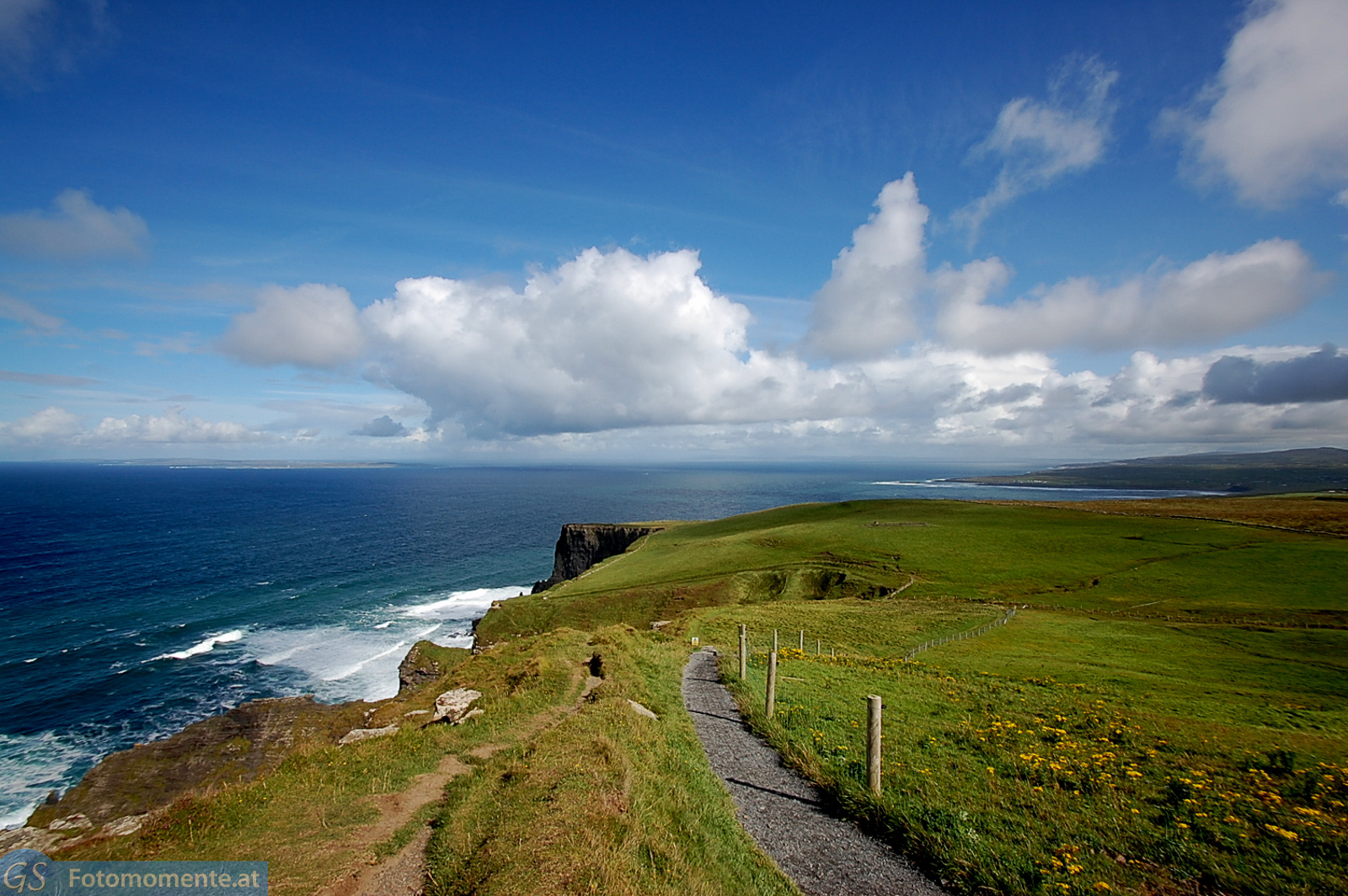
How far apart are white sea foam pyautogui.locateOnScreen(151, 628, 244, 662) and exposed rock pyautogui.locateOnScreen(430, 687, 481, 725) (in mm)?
58258

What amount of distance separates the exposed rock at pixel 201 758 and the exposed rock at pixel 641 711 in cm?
2044

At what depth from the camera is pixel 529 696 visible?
22312 mm

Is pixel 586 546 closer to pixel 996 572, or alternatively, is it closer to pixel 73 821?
pixel 996 572

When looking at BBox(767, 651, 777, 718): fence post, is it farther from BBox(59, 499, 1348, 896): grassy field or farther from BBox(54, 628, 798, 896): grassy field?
BBox(54, 628, 798, 896): grassy field

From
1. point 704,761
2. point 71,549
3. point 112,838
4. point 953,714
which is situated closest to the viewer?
point 112,838

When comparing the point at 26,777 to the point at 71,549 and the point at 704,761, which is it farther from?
the point at 71,549

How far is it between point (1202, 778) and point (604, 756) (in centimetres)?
1530

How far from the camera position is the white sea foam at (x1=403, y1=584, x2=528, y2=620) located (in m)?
85.0

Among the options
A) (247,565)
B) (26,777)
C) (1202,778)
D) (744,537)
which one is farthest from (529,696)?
(247,565)

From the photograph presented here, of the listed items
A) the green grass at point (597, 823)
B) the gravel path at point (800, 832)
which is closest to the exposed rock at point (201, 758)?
the green grass at point (597, 823)

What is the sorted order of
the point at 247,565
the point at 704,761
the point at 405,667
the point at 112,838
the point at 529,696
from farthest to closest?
1. the point at 247,565
2. the point at 405,667
3. the point at 529,696
4. the point at 704,761
5. the point at 112,838

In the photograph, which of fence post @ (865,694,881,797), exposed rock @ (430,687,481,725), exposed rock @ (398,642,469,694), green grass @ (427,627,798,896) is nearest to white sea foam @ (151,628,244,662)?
exposed rock @ (398,642,469,694)

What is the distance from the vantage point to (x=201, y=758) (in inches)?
1454

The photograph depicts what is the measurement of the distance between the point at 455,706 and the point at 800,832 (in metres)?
16.2
